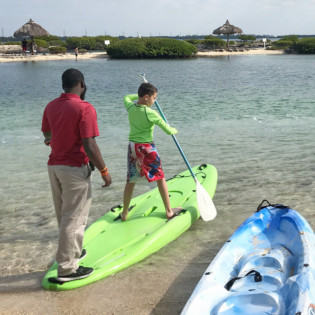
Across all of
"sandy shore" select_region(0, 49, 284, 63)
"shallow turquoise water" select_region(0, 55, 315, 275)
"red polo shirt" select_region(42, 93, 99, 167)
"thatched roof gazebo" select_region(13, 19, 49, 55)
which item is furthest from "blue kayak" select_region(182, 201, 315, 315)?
"thatched roof gazebo" select_region(13, 19, 49, 55)

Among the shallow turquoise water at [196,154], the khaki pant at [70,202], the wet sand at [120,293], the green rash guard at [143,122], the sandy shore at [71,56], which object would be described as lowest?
the wet sand at [120,293]

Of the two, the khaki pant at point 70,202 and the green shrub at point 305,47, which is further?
the green shrub at point 305,47

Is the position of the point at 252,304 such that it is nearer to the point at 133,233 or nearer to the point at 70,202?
the point at 70,202

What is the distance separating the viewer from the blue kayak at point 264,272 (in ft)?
10.5

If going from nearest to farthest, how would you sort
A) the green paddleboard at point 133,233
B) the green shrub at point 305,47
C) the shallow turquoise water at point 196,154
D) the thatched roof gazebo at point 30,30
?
the green paddleboard at point 133,233, the shallow turquoise water at point 196,154, the thatched roof gazebo at point 30,30, the green shrub at point 305,47

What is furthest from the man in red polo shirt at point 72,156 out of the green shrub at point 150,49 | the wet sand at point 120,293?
the green shrub at point 150,49

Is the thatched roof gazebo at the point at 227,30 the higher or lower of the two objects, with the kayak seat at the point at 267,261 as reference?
higher

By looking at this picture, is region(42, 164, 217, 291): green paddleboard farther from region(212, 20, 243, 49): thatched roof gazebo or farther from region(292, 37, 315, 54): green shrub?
region(292, 37, 315, 54): green shrub

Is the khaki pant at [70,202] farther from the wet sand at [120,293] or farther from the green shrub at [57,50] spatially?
the green shrub at [57,50]

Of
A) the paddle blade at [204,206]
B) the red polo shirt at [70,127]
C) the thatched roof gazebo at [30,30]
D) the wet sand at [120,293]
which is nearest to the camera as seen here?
the red polo shirt at [70,127]

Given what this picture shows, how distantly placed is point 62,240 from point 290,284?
1935 mm

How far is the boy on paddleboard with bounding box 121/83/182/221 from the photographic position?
15.2 feet

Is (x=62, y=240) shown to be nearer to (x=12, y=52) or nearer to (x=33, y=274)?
(x=33, y=274)

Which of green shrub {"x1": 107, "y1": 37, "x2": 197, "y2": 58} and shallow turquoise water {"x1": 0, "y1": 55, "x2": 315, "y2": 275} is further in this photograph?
green shrub {"x1": 107, "y1": 37, "x2": 197, "y2": 58}
